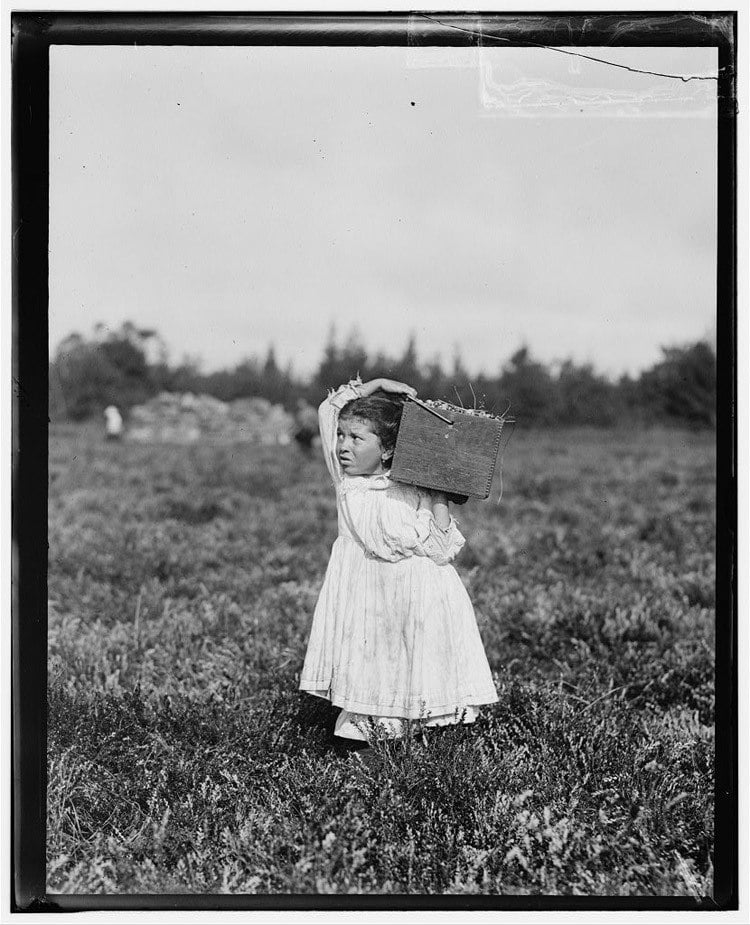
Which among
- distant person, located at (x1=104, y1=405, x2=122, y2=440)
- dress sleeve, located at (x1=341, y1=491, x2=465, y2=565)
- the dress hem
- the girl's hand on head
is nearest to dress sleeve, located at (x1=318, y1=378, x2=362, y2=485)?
the girl's hand on head

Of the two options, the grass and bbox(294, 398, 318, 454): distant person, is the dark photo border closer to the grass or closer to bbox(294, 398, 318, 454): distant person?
the grass

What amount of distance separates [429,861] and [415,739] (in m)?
0.61

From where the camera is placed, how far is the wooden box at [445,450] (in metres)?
4.50

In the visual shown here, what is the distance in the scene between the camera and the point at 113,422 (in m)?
15.5

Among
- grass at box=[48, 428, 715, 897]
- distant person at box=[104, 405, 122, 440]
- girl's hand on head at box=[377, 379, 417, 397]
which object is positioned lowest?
grass at box=[48, 428, 715, 897]

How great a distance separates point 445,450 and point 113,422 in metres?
→ 12.0

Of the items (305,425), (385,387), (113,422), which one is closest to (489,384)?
(305,425)

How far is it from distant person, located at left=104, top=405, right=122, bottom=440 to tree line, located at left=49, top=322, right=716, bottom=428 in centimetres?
A: 21

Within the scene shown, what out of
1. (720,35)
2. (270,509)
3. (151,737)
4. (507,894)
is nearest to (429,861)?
(507,894)

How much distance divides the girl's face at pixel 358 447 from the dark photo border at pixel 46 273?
154 cm

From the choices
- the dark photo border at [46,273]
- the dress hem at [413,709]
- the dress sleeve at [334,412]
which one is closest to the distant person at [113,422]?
the dark photo border at [46,273]

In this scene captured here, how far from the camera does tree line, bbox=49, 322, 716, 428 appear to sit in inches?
547

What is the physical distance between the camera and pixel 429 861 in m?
4.30

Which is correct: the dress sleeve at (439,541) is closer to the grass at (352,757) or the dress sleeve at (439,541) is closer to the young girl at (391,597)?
the young girl at (391,597)
